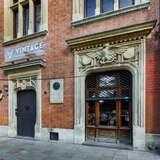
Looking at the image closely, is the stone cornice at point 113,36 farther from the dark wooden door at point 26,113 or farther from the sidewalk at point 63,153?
the sidewalk at point 63,153

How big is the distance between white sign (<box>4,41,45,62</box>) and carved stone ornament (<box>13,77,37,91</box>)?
3.65 feet

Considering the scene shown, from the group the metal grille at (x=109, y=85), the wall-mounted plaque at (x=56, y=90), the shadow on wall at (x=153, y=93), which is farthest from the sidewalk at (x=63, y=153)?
the metal grille at (x=109, y=85)

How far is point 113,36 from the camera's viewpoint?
10289 millimetres

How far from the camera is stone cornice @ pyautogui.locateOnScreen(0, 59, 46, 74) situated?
12586 millimetres

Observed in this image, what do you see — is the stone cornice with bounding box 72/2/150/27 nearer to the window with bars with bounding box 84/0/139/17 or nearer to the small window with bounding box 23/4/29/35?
the window with bars with bounding box 84/0/139/17

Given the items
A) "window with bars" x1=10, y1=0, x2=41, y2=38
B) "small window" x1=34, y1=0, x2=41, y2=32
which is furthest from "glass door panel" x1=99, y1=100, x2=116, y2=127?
"small window" x1=34, y1=0, x2=41, y2=32

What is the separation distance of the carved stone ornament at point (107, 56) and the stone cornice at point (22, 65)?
2154 mm

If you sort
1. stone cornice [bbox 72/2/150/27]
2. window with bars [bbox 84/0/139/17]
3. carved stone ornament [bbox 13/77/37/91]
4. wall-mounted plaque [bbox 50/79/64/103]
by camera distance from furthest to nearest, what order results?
carved stone ornament [bbox 13/77/37/91] < wall-mounted plaque [bbox 50/79/64/103] < window with bars [bbox 84/0/139/17] < stone cornice [bbox 72/2/150/27]

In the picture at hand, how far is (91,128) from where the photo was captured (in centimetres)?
1120

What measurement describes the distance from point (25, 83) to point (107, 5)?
5380 mm

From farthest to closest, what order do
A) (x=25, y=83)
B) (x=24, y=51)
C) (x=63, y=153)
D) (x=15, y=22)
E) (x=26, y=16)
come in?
1. (x=15, y=22)
2. (x=26, y=16)
3. (x=24, y=51)
4. (x=25, y=83)
5. (x=63, y=153)

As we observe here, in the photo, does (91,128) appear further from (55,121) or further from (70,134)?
(55,121)

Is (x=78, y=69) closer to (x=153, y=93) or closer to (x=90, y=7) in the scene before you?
(x=90, y=7)

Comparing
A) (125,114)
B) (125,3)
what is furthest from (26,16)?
(125,114)
